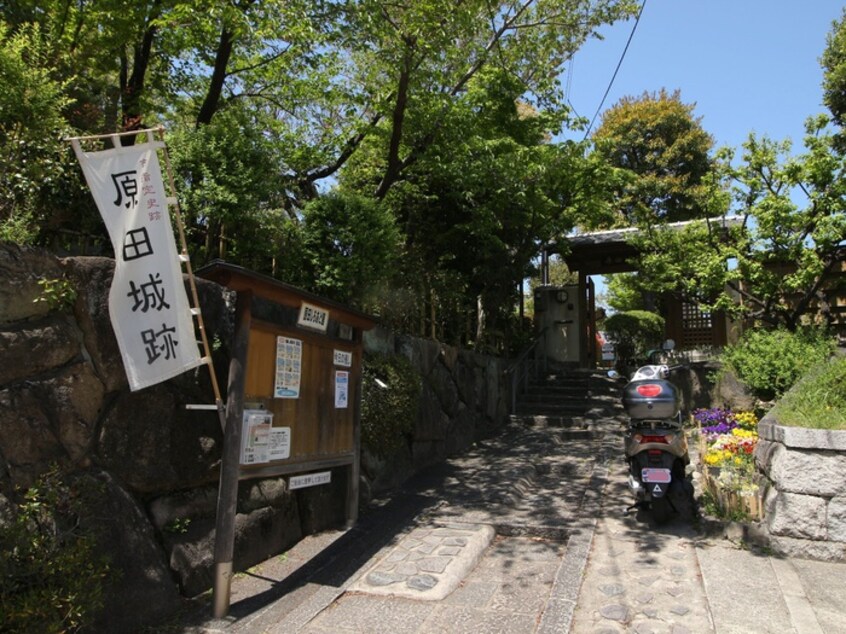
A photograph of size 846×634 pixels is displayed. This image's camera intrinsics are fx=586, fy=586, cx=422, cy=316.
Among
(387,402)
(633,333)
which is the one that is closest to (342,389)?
(387,402)

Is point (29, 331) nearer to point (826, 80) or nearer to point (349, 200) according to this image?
point (349, 200)

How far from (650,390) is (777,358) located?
4.44 meters

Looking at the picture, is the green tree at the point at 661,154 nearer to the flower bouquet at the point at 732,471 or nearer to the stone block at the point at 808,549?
the flower bouquet at the point at 732,471

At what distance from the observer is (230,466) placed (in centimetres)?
429

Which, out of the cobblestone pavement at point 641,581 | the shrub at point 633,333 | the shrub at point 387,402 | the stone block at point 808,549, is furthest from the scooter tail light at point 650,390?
the shrub at point 633,333

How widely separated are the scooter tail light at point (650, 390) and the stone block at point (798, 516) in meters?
1.34

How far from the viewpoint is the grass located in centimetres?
538

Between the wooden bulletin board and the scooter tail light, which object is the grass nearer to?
the scooter tail light

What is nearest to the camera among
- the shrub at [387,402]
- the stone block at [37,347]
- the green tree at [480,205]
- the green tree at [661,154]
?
the stone block at [37,347]

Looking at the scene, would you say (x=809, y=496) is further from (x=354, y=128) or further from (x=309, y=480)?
(x=354, y=128)

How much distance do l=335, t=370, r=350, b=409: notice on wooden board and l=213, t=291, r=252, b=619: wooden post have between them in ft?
5.08

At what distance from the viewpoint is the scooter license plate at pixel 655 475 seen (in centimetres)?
564

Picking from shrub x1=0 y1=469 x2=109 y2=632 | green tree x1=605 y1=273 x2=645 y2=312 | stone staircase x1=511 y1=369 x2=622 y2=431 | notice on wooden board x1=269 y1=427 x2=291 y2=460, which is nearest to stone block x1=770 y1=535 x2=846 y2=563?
notice on wooden board x1=269 y1=427 x2=291 y2=460

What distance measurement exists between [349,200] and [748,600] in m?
5.83
